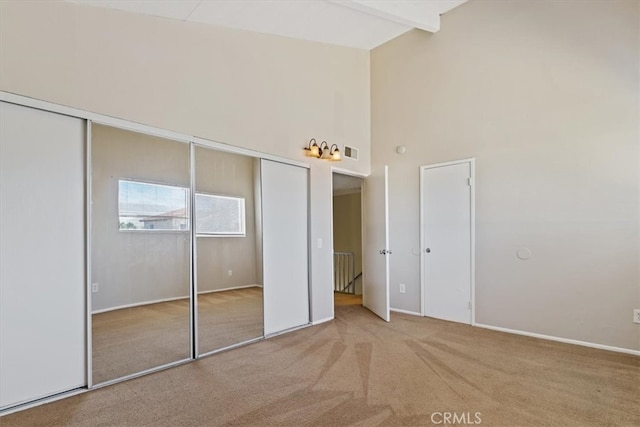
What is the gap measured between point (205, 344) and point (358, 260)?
15.4 ft

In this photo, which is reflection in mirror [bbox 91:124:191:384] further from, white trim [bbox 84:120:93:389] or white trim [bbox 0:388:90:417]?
white trim [bbox 0:388:90:417]

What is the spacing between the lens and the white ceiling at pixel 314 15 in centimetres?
285

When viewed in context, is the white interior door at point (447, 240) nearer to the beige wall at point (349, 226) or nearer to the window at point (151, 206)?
the beige wall at point (349, 226)

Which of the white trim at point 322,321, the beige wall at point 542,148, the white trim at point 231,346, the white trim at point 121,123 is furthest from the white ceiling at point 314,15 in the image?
the white trim at point 322,321

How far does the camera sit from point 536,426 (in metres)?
2.01

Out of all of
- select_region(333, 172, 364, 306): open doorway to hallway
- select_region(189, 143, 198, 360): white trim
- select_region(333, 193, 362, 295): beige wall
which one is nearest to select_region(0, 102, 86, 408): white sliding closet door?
select_region(189, 143, 198, 360): white trim

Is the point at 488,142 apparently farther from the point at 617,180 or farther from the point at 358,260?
the point at 358,260

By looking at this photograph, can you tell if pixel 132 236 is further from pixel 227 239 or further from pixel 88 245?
pixel 227 239

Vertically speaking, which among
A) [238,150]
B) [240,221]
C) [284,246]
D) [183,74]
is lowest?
[284,246]

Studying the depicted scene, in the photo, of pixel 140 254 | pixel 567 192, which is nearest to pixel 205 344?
pixel 140 254

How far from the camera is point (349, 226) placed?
300 inches

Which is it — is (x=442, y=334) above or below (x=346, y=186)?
below

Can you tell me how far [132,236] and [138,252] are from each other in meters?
0.16

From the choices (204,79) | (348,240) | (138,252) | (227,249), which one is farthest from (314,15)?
(348,240)
